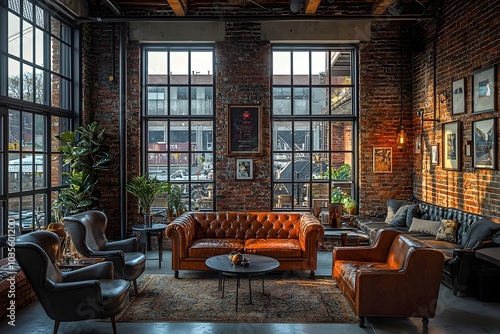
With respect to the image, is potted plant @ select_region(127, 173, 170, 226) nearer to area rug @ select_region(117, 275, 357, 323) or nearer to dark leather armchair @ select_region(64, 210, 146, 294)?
dark leather armchair @ select_region(64, 210, 146, 294)

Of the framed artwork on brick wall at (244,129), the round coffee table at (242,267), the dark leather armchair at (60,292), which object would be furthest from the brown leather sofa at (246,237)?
the dark leather armchair at (60,292)

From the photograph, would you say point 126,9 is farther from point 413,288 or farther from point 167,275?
point 413,288

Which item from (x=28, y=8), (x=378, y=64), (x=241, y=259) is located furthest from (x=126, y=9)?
(x=241, y=259)

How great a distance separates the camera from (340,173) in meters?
8.96

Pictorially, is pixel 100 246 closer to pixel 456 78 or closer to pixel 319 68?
pixel 319 68

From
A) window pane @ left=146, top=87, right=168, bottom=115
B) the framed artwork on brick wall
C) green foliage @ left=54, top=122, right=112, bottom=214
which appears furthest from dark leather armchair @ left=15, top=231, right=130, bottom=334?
window pane @ left=146, top=87, right=168, bottom=115

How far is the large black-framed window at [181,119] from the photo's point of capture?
8.85 meters

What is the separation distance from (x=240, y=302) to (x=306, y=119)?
178 inches

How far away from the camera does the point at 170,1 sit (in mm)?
7633

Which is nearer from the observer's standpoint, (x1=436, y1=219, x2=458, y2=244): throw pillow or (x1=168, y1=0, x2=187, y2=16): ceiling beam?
(x1=436, y1=219, x2=458, y2=244): throw pillow

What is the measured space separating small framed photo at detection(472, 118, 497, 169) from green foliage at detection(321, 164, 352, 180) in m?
2.75

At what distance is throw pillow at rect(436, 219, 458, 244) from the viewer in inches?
254

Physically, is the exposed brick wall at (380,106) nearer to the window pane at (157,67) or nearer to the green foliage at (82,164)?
the window pane at (157,67)

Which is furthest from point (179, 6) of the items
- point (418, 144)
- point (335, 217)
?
point (418, 144)
